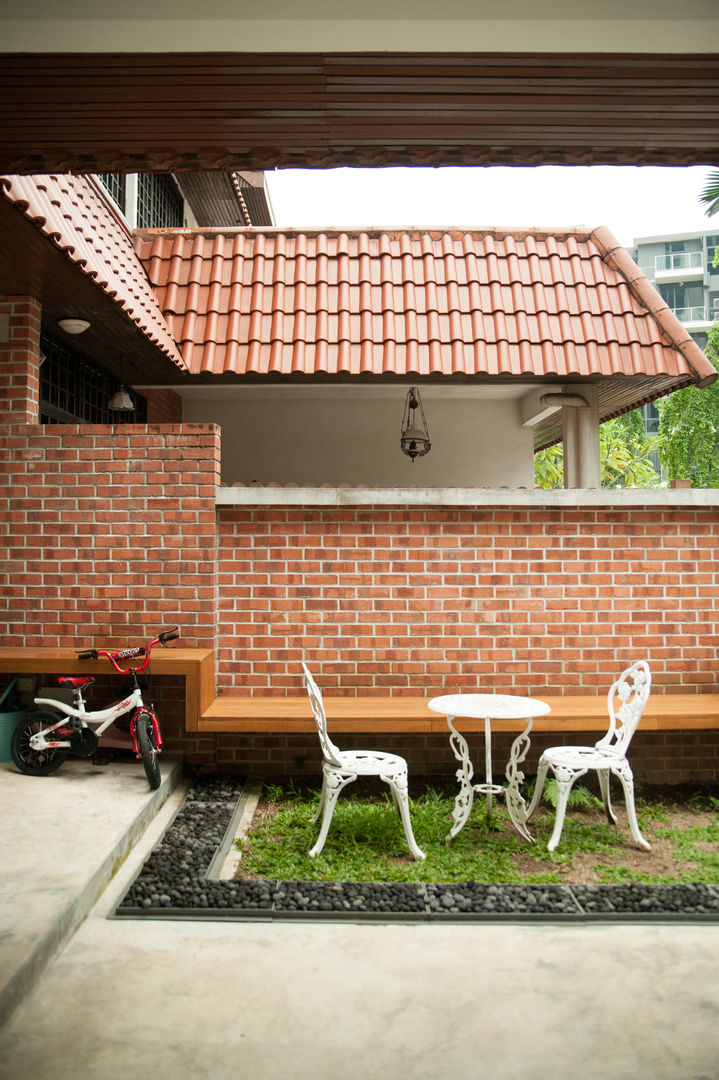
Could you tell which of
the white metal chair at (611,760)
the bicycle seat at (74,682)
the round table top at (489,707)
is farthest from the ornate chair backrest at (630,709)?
the bicycle seat at (74,682)

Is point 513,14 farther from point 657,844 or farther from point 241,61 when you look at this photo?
point 657,844

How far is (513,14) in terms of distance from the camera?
271 centimetres

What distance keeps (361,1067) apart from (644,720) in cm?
378

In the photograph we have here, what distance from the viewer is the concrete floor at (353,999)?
2.80 meters

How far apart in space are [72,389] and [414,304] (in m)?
3.51

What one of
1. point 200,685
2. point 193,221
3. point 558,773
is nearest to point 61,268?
point 200,685

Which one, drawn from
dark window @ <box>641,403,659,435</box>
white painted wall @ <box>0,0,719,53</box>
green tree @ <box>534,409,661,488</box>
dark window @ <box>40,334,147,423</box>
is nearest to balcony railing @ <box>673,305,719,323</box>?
dark window @ <box>641,403,659,435</box>

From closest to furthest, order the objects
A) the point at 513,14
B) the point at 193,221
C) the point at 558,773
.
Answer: the point at 513,14 → the point at 558,773 → the point at 193,221

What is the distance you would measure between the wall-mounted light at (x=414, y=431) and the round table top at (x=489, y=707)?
14.0ft

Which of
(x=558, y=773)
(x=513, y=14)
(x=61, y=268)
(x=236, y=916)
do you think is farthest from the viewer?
(x=61, y=268)

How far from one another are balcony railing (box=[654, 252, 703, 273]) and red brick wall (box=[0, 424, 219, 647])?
6629 centimetres

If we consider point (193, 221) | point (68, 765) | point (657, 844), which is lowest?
point (657, 844)

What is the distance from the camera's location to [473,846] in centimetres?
513

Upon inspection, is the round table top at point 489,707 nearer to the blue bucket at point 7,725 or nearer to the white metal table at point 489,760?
the white metal table at point 489,760
